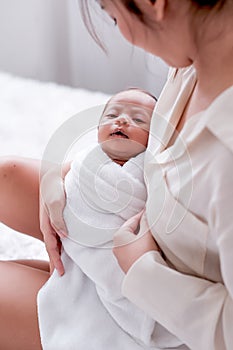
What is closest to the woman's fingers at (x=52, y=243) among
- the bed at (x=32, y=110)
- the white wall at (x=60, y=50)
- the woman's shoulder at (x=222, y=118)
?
the woman's shoulder at (x=222, y=118)

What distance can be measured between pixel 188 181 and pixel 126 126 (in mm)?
252

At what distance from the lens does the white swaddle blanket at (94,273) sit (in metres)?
0.82

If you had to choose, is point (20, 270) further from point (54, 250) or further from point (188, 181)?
point (188, 181)

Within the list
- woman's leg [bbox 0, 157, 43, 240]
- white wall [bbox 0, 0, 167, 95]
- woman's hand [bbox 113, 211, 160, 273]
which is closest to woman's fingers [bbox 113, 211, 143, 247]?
woman's hand [bbox 113, 211, 160, 273]

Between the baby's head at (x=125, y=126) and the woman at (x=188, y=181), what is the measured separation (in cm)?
10

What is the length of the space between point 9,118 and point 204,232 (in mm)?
1073

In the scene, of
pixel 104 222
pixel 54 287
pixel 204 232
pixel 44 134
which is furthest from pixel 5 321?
pixel 44 134

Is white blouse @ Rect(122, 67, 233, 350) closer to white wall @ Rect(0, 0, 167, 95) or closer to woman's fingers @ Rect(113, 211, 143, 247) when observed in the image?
woman's fingers @ Rect(113, 211, 143, 247)

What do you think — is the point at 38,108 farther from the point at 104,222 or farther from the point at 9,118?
the point at 104,222

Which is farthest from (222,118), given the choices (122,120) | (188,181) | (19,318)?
(19,318)

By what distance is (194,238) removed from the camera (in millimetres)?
727

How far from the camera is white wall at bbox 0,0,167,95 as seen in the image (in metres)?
2.09

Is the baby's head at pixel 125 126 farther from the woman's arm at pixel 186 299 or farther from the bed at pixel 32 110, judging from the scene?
the bed at pixel 32 110

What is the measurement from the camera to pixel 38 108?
173 centimetres
